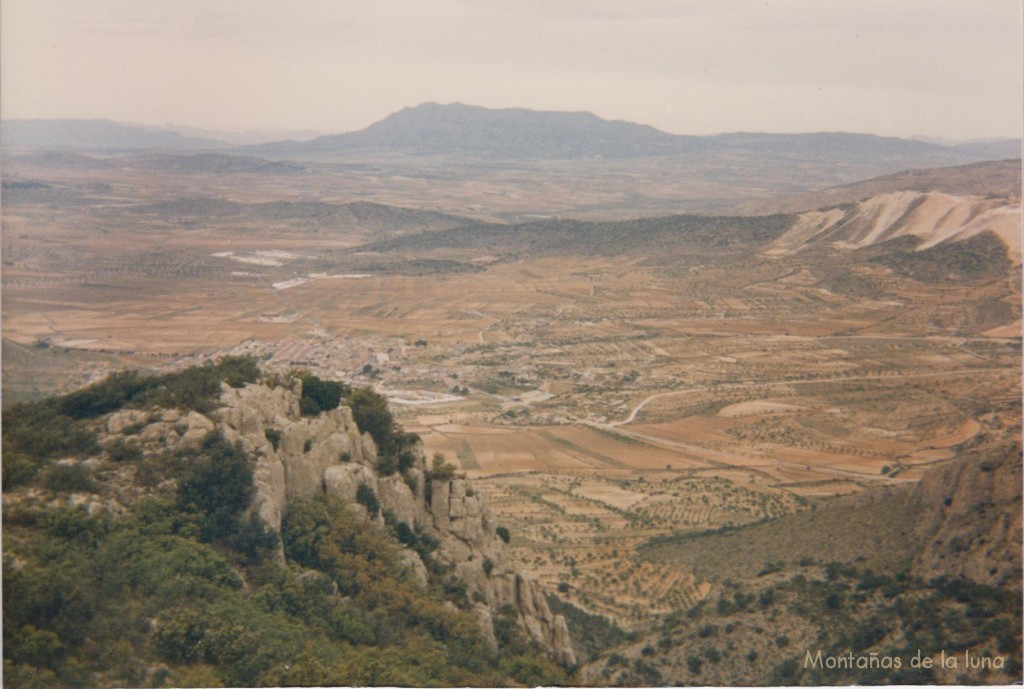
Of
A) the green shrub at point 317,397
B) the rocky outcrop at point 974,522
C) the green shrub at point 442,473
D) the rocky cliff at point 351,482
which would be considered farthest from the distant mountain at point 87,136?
the rocky outcrop at point 974,522

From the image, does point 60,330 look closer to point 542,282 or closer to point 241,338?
point 241,338

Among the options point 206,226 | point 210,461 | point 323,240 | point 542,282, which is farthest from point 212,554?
point 323,240

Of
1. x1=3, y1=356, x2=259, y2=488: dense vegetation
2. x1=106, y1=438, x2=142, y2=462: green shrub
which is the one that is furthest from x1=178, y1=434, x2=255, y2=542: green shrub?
x1=3, y1=356, x2=259, y2=488: dense vegetation

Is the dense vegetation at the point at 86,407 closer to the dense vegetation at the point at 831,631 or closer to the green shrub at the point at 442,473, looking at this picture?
the green shrub at the point at 442,473

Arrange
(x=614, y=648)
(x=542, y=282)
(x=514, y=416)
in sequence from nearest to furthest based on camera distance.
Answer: (x=614, y=648) → (x=514, y=416) → (x=542, y=282)

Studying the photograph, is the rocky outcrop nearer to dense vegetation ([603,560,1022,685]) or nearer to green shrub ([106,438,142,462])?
dense vegetation ([603,560,1022,685])

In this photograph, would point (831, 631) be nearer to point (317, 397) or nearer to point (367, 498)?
point (367, 498)

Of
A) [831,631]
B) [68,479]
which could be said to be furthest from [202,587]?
[831,631]
